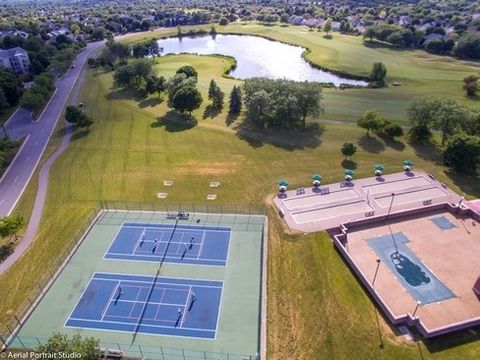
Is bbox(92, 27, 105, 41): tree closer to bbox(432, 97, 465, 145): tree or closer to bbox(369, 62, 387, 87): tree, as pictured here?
bbox(369, 62, 387, 87): tree

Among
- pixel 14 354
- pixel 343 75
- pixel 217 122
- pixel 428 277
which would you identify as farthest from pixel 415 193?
pixel 343 75

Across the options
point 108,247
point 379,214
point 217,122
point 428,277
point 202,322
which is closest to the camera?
point 202,322

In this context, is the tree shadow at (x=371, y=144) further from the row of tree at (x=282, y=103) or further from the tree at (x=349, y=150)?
the row of tree at (x=282, y=103)

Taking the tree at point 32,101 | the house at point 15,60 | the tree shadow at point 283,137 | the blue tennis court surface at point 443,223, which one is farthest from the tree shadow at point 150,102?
the blue tennis court surface at point 443,223

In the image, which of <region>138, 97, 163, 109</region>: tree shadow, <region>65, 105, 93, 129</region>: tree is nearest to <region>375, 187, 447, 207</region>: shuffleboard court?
<region>65, 105, 93, 129</region>: tree

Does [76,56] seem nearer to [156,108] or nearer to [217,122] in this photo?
[156,108]

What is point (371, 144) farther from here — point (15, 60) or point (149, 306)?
point (15, 60)

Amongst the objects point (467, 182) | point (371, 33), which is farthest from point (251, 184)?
point (371, 33)
